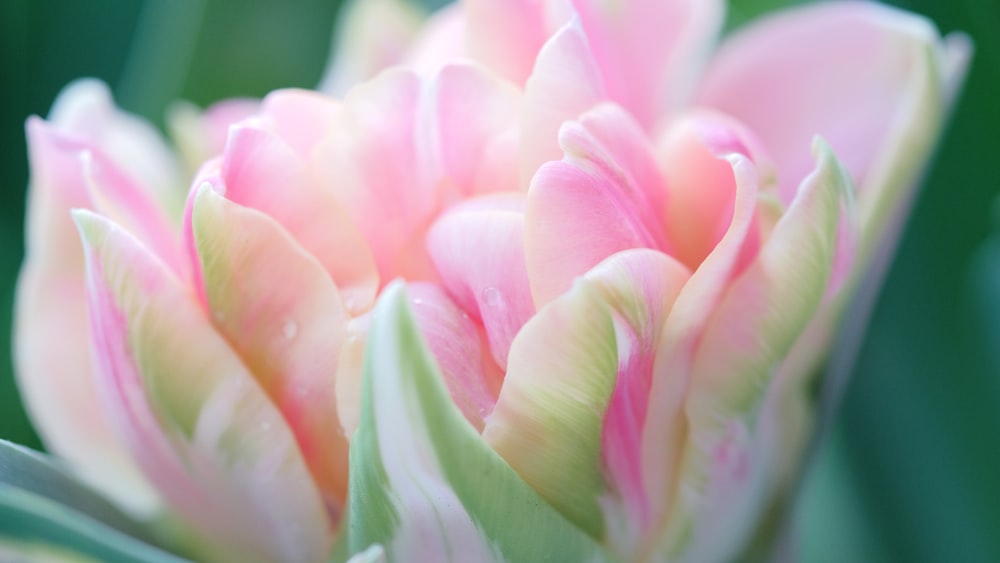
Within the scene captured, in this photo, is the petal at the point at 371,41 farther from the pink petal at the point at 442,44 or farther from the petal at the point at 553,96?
the petal at the point at 553,96

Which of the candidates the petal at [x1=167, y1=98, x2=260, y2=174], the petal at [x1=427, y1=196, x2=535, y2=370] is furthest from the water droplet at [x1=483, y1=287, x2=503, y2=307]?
the petal at [x1=167, y1=98, x2=260, y2=174]

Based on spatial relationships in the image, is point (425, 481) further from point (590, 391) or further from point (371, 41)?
point (371, 41)

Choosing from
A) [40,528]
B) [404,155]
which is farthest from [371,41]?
[40,528]

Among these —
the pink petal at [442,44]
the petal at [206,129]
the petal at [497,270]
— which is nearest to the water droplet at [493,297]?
the petal at [497,270]

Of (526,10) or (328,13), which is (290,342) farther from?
(328,13)

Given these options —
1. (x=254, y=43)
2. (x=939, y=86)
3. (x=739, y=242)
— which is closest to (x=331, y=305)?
(x=739, y=242)

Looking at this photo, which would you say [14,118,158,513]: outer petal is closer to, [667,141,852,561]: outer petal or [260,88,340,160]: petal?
[260,88,340,160]: petal
